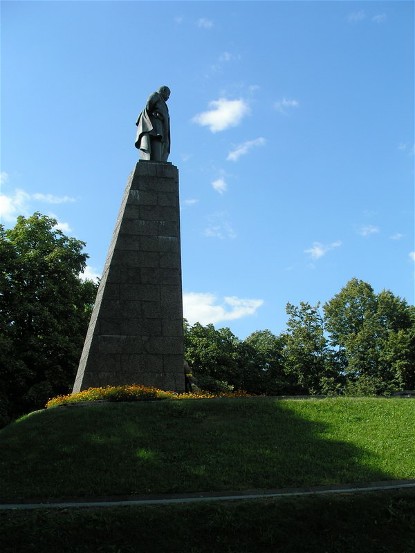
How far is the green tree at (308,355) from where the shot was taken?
41.0 metres

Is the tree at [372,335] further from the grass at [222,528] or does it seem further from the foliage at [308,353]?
the grass at [222,528]

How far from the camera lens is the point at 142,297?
52.4 ft

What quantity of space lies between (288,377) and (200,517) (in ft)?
118

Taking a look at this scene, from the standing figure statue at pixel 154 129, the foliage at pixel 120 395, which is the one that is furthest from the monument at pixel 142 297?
the foliage at pixel 120 395

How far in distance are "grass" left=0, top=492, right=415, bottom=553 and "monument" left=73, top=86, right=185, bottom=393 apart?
753 centimetres

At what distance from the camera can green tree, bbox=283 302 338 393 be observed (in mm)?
40969

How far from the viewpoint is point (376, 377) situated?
123ft

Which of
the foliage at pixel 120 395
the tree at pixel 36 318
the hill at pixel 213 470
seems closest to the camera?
the hill at pixel 213 470

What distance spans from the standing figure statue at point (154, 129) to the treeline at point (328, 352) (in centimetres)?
2009

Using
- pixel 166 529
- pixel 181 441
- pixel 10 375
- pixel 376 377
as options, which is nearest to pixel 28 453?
pixel 181 441

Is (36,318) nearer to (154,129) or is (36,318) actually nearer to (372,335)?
(154,129)

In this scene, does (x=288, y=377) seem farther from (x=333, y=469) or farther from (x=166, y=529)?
(x=166, y=529)

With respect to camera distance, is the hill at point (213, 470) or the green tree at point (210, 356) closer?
the hill at point (213, 470)

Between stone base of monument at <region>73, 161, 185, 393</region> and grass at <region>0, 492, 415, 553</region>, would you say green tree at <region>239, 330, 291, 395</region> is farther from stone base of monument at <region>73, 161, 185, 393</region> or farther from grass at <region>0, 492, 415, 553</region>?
grass at <region>0, 492, 415, 553</region>
